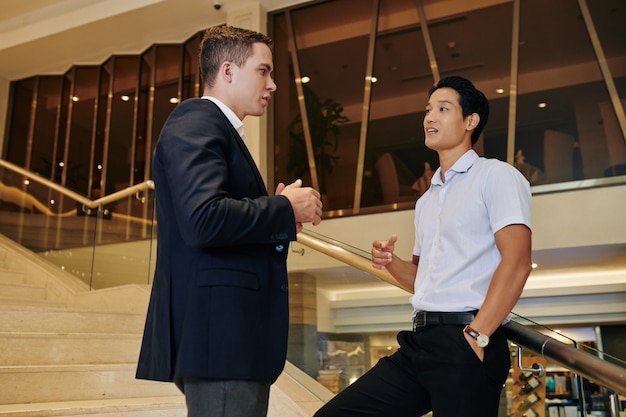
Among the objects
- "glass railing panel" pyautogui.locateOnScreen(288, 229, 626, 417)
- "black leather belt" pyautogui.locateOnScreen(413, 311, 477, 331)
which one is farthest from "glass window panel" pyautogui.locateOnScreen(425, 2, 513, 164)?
"black leather belt" pyautogui.locateOnScreen(413, 311, 477, 331)

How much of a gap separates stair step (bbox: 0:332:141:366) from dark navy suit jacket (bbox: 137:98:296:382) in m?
2.18

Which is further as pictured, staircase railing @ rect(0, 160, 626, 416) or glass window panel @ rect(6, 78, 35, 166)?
glass window panel @ rect(6, 78, 35, 166)

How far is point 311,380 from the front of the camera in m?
3.72

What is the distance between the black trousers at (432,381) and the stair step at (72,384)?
5.42 ft

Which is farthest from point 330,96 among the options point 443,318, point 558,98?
point 443,318

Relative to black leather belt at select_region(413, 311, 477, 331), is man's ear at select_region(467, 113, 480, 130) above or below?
above

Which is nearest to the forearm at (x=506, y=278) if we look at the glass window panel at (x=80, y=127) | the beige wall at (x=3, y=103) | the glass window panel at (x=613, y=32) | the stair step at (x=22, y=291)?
the stair step at (x=22, y=291)

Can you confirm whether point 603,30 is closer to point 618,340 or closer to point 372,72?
point 372,72

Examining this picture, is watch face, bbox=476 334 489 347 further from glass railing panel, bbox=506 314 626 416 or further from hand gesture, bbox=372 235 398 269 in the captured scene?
hand gesture, bbox=372 235 398 269

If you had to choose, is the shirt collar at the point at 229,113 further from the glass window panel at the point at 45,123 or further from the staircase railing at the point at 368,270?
the glass window panel at the point at 45,123

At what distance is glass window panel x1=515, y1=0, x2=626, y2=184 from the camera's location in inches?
Result: 254

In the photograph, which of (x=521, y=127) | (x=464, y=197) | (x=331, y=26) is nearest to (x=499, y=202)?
(x=464, y=197)

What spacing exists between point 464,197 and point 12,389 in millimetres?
2306

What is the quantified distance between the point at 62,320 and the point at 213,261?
120 inches
